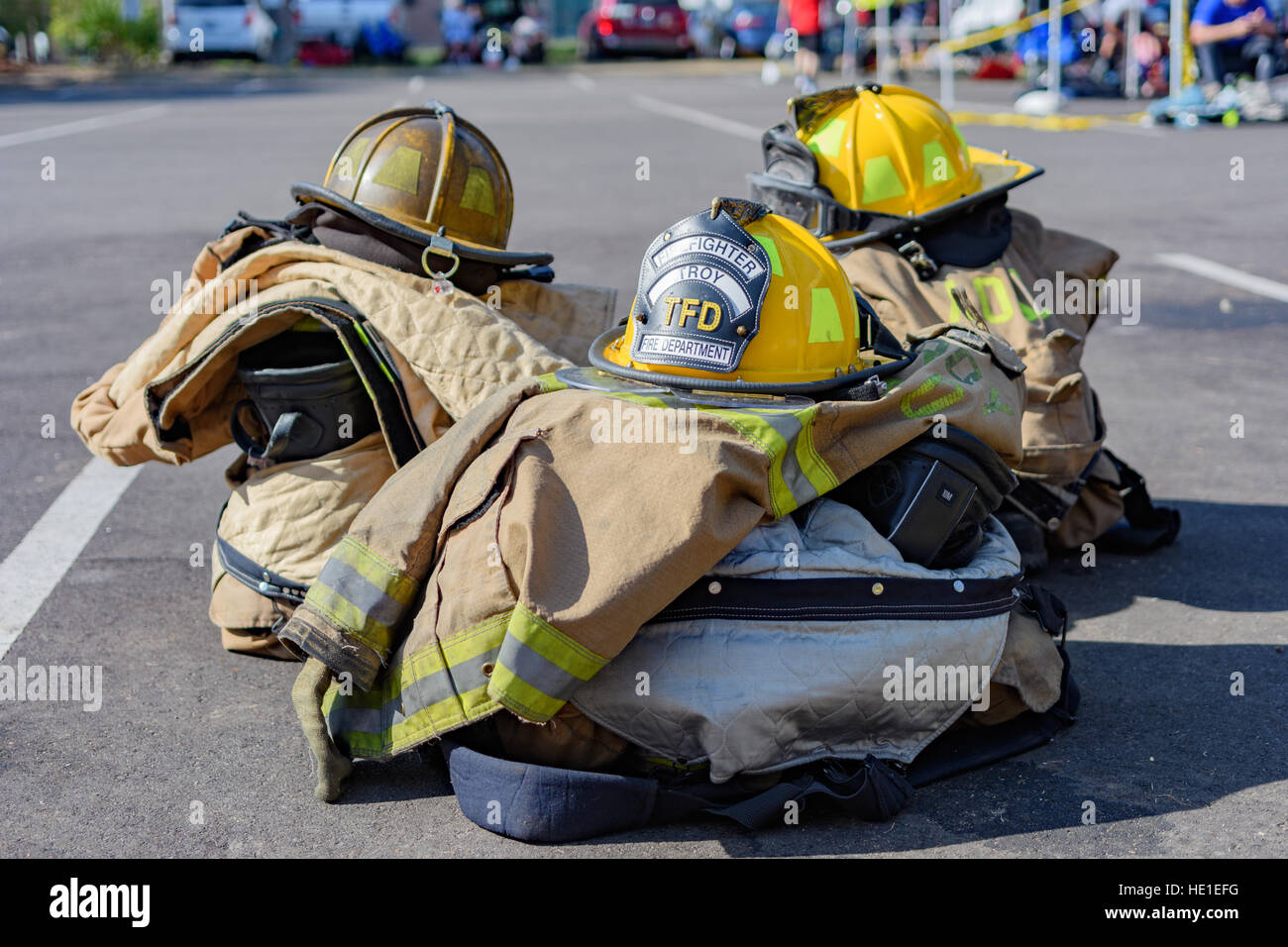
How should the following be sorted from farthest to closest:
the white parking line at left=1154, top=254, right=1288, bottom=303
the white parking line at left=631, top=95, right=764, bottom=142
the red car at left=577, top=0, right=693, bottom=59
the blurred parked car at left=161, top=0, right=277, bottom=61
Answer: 1. the red car at left=577, top=0, right=693, bottom=59
2. the blurred parked car at left=161, top=0, right=277, bottom=61
3. the white parking line at left=631, top=95, right=764, bottom=142
4. the white parking line at left=1154, top=254, right=1288, bottom=303

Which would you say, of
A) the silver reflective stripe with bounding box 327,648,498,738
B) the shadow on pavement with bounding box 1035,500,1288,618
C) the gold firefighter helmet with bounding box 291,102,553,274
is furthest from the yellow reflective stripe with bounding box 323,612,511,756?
the shadow on pavement with bounding box 1035,500,1288,618

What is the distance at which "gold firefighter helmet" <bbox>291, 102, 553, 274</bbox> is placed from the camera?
4.04 m

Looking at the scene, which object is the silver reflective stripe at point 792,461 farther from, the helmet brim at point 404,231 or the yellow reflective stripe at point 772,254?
the helmet brim at point 404,231

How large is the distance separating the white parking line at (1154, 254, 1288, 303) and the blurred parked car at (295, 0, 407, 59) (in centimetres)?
3066

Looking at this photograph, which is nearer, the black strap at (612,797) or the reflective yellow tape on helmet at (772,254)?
the black strap at (612,797)

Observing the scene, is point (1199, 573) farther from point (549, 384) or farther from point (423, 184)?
point (423, 184)

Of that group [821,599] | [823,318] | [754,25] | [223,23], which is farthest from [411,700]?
[754,25]

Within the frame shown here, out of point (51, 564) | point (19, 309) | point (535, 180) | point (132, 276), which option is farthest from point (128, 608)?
point (535, 180)

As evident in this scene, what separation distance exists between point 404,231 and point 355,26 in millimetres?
35789

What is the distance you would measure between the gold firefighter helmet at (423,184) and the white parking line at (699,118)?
1216 centimetres

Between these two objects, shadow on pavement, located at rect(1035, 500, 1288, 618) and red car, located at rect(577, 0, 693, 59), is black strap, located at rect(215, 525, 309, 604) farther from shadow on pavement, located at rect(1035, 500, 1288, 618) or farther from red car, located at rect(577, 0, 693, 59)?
red car, located at rect(577, 0, 693, 59)

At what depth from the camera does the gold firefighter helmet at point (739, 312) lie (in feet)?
11.2

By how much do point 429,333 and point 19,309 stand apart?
5.66m

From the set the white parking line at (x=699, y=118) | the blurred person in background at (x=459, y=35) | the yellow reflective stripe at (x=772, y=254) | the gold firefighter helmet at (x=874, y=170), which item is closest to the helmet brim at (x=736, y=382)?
the yellow reflective stripe at (x=772, y=254)
